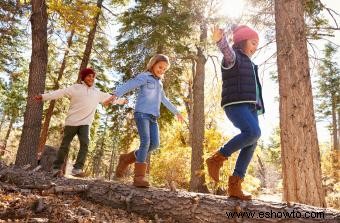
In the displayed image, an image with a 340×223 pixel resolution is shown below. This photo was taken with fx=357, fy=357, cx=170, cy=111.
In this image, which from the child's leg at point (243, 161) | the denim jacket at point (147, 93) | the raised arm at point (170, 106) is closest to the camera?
the child's leg at point (243, 161)

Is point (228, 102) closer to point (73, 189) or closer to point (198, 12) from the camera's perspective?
point (73, 189)

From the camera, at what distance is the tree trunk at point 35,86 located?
7.50 metres

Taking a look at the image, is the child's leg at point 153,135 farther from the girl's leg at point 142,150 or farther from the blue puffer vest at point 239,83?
the blue puffer vest at point 239,83

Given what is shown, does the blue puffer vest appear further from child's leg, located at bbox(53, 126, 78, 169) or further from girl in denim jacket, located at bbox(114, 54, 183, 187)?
child's leg, located at bbox(53, 126, 78, 169)

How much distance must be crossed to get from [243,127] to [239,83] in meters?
0.53

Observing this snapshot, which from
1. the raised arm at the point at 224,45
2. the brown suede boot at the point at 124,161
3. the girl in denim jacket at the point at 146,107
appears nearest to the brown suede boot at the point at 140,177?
the girl in denim jacket at the point at 146,107

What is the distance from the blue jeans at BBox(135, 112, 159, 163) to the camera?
504 centimetres

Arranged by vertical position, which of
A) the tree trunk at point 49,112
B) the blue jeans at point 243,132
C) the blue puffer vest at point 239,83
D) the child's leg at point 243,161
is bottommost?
the child's leg at point 243,161

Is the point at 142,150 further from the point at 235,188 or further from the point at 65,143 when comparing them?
the point at 65,143

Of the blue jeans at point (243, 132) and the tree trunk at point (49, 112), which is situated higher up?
the tree trunk at point (49, 112)

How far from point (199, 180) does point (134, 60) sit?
525 cm

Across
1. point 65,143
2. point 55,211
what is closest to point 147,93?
point 55,211

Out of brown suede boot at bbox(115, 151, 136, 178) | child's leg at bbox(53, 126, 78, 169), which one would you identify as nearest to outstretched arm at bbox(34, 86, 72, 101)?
child's leg at bbox(53, 126, 78, 169)

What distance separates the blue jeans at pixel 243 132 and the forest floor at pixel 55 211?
129 centimetres
